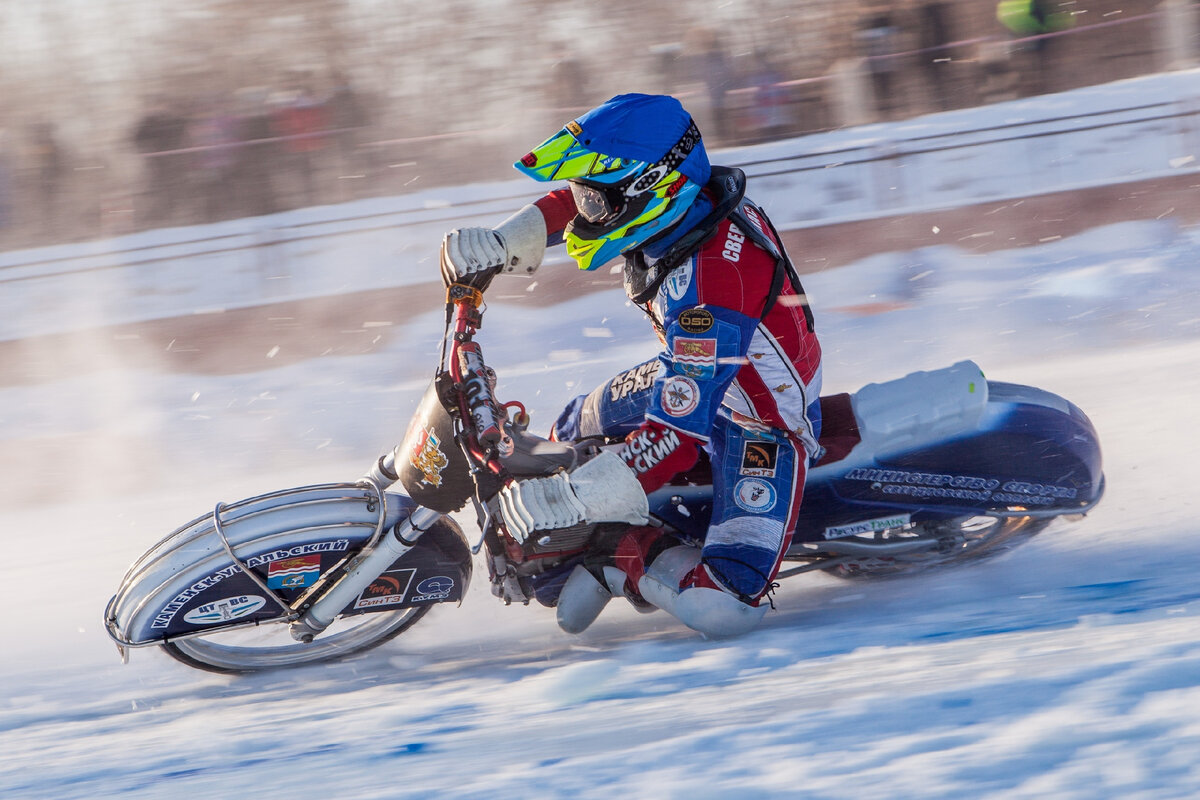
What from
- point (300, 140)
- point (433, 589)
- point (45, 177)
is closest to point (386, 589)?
point (433, 589)

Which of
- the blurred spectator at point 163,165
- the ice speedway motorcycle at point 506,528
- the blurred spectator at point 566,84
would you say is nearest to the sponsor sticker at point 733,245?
the ice speedway motorcycle at point 506,528

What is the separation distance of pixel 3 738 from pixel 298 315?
422 centimetres

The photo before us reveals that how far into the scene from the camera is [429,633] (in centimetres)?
335

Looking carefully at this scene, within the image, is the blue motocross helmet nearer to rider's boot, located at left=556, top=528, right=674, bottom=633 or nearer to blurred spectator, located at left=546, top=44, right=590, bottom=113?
rider's boot, located at left=556, top=528, right=674, bottom=633

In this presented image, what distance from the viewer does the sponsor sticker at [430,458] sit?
2689 millimetres

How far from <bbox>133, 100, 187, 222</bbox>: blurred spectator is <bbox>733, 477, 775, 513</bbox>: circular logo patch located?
6.68 metres

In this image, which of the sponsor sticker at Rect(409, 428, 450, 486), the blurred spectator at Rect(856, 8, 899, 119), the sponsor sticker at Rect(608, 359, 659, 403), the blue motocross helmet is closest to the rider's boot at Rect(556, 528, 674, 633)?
the sponsor sticker at Rect(608, 359, 659, 403)

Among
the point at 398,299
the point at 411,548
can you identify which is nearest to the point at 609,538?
the point at 411,548

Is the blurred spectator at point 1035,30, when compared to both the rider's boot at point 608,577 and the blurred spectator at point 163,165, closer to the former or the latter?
the rider's boot at point 608,577

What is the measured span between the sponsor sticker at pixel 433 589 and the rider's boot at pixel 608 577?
1.14 feet

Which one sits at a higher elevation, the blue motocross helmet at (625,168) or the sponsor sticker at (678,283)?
the blue motocross helmet at (625,168)

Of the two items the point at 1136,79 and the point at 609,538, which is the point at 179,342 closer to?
the point at 609,538

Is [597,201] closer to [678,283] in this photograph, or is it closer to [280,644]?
[678,283]

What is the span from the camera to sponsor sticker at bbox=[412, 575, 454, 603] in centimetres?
307
